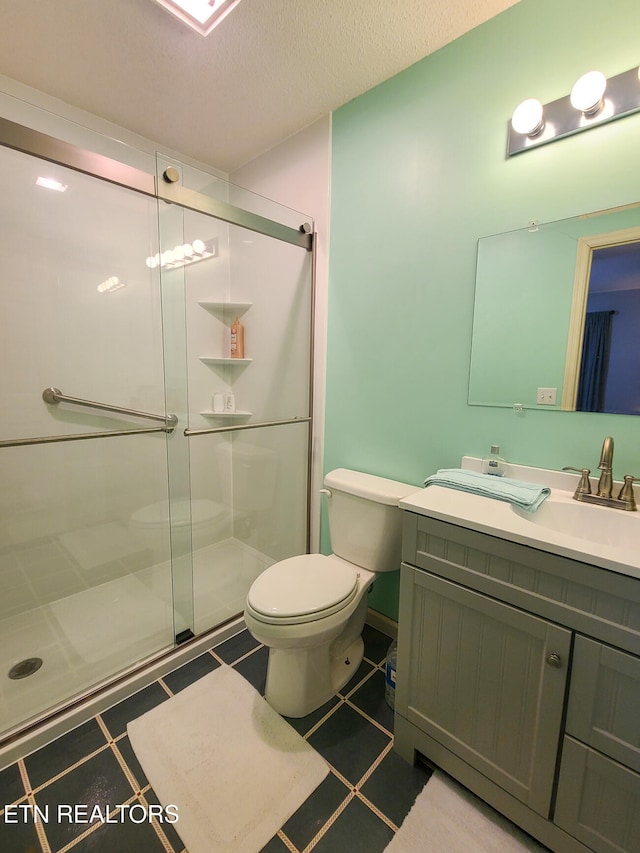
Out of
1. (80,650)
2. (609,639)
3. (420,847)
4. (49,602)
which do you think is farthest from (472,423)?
(49,602)

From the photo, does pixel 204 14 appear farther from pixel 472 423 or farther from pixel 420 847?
pixel 420 847

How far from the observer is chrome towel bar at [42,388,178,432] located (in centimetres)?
175

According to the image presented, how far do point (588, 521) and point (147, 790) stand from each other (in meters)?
1.58

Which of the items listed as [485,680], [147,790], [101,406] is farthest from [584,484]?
[101,406]

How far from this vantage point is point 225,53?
145 cm

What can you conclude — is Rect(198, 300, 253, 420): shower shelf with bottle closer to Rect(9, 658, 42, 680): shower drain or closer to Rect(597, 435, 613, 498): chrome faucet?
Rect(9, 658, 42, 680): shower drain

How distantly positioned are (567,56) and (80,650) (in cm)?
289

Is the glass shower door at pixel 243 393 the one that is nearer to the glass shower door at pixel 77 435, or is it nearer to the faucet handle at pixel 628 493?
the glass shower door at pixel 77 435

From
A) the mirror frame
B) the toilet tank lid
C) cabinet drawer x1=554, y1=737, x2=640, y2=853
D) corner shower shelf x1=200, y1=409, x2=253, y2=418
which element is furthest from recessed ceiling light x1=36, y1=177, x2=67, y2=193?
cabinet drawer x1=554, y1=737, x2=640, y2=853

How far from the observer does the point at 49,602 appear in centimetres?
192

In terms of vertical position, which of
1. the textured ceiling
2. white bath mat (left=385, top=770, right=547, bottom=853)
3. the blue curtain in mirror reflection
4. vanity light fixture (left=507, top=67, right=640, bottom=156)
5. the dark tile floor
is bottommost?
the dark tile floor

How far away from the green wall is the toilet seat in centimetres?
45

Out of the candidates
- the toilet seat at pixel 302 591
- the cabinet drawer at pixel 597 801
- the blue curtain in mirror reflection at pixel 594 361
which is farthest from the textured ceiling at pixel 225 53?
the cabinet drawer at pixel 597 801

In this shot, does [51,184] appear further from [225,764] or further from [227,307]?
[225,764]
